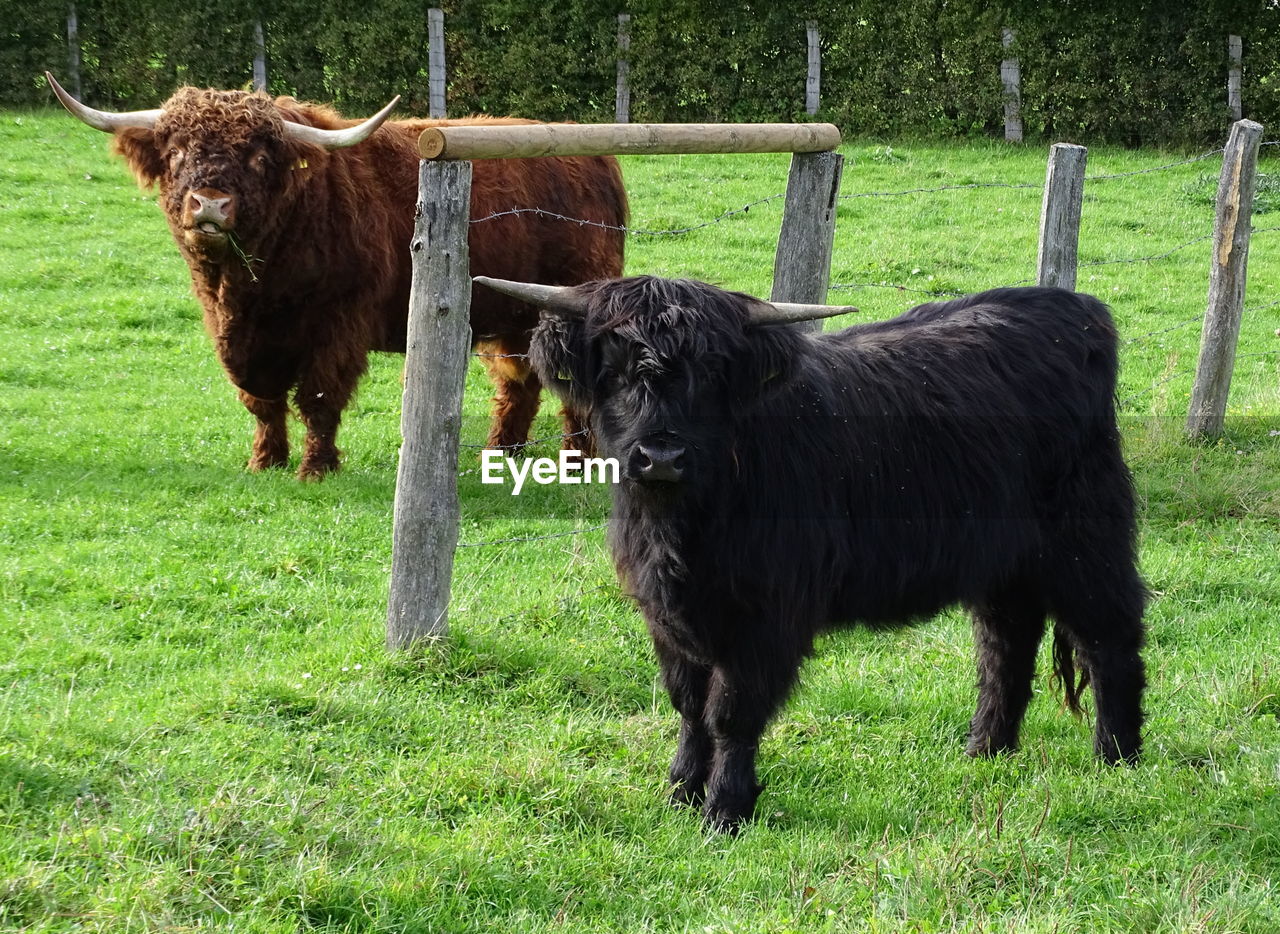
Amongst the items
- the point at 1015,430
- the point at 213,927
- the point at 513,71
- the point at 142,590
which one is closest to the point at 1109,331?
the point at 1015,430

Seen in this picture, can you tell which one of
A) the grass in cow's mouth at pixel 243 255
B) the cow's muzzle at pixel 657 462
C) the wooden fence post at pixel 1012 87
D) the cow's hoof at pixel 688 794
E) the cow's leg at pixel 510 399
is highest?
the wooden fence post at pixel 1012 87

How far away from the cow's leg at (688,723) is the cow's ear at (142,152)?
475cm

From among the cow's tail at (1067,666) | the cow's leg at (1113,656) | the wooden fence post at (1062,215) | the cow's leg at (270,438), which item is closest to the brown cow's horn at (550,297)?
the cow's leg at (1113,656)

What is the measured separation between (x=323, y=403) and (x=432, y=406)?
2.93 metres

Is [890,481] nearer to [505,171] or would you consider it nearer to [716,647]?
[716,647]

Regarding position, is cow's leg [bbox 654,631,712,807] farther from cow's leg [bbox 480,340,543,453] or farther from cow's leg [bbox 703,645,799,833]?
cow's leg [bbox 480,340,543,453]

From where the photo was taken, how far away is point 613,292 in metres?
3.76

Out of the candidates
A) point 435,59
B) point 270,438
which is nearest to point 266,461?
point 270,438

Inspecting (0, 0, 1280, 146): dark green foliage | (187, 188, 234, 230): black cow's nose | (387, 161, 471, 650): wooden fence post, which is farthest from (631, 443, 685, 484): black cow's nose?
(0, 0, 1280, 146): dark green foliage

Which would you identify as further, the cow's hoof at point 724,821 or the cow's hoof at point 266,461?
the cow's hoof at point 266,461

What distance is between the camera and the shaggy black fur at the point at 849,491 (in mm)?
3713

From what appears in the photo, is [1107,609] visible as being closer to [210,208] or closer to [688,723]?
[688,723]

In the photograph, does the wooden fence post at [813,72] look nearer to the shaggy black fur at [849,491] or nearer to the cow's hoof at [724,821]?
the shaggy black fur at [849,491]

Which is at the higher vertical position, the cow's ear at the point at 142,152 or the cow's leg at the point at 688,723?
the cow's ear at the point at 142,152
